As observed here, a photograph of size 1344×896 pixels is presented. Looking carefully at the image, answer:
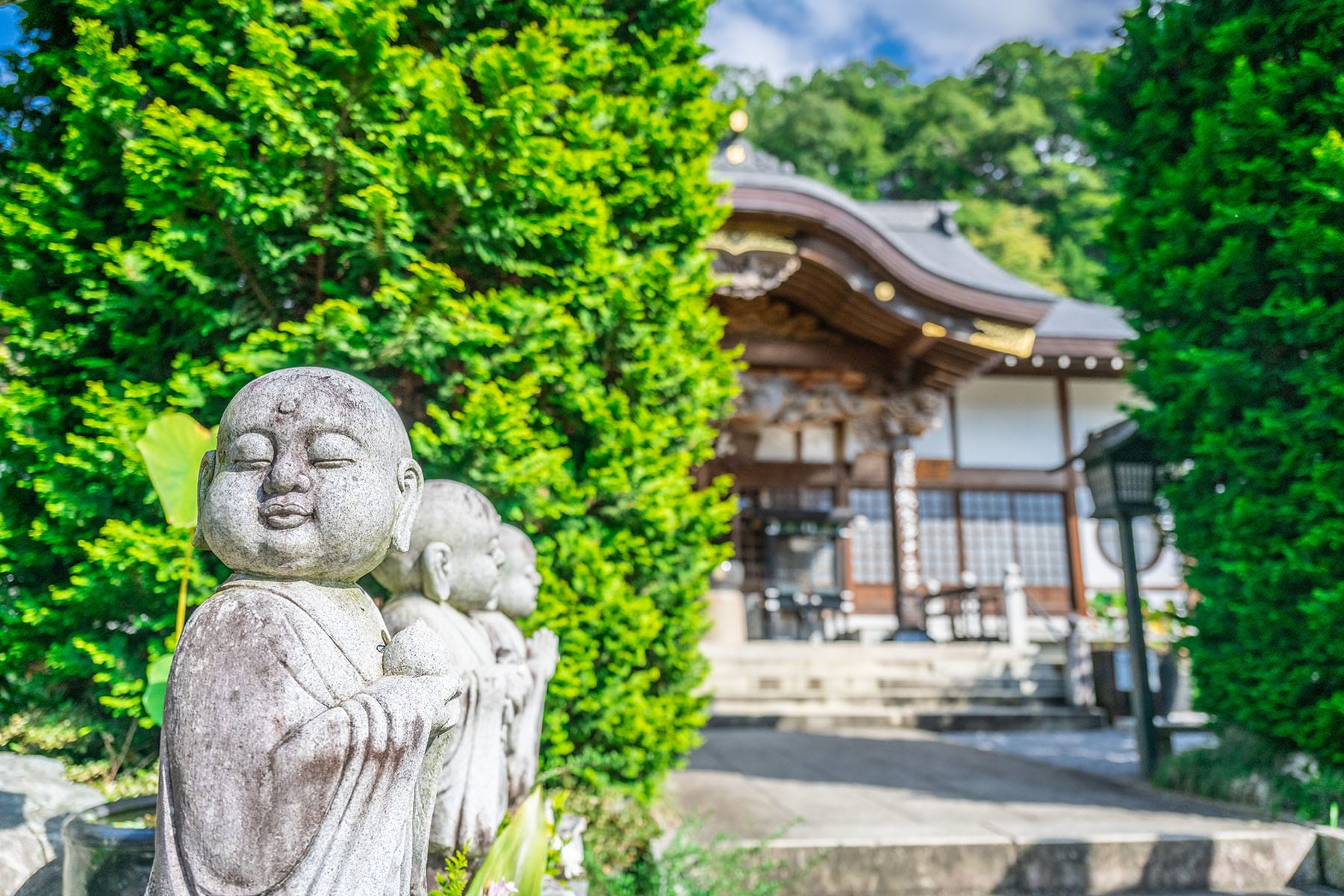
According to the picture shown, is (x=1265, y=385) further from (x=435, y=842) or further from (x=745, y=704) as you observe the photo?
(x=745, y=704)

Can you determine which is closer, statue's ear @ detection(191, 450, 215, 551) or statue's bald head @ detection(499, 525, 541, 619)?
statue's ear @ detection(191, 450, 215, 551)

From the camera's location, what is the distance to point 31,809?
9.70 ft

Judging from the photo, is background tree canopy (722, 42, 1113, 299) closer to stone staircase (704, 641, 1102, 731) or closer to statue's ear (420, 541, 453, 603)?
stone staircase (704, 641, 1102, 731)

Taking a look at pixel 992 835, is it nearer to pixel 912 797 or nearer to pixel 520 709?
pixel 912 797

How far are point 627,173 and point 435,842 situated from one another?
10.8ft

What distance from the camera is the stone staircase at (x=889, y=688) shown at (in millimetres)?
9109

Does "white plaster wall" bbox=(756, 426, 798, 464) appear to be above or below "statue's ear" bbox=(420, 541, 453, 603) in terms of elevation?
above

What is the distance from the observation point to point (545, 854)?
7.42 feet

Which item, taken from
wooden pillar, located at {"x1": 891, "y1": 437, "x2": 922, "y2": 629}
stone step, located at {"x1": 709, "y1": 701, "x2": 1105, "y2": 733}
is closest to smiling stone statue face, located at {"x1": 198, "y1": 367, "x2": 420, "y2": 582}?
stone step, located at {"x1": 709, "y1": 701, "x2": 1105, "y2": 733}

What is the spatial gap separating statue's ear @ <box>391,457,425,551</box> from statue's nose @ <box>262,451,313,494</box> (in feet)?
0.65

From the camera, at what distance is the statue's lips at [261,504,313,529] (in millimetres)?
1548

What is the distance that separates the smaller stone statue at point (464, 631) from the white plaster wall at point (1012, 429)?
14359 millimetres

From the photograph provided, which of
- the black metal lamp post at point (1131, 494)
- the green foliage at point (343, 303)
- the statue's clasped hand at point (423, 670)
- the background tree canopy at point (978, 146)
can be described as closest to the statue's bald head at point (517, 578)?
the green foliage at point (343, 303)

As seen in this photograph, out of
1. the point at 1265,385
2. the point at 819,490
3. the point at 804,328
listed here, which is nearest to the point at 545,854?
the point at 1265,385
